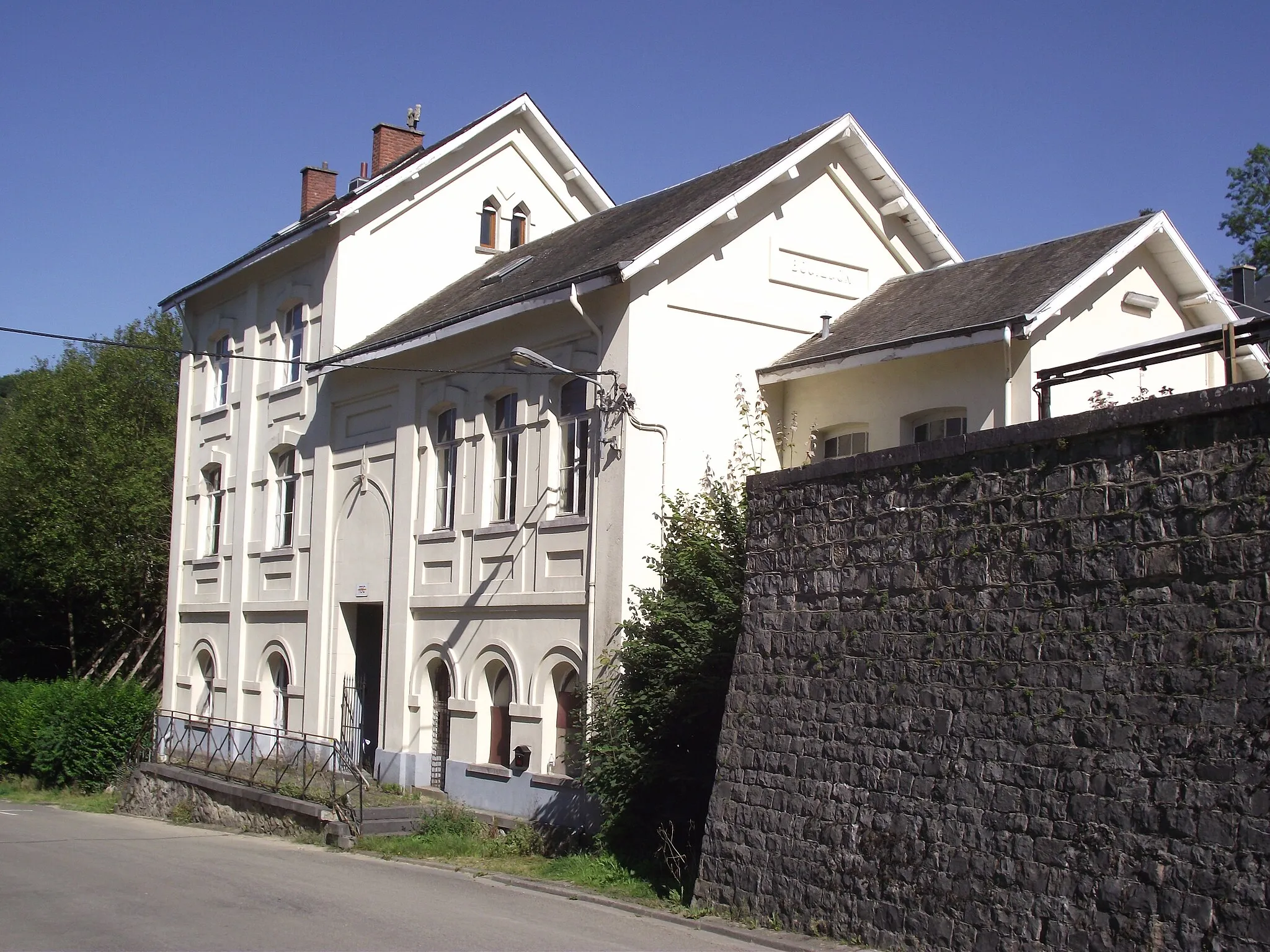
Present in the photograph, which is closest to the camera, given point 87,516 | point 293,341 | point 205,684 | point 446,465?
point 446,465

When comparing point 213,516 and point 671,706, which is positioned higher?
point 213,516

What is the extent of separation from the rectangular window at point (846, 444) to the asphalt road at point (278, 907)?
22.5 ft

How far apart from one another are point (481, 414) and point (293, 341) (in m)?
7.09

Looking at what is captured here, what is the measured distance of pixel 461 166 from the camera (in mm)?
23828

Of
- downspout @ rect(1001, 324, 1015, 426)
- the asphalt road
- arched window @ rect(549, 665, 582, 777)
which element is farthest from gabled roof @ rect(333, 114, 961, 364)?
the asphalt road

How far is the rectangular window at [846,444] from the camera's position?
1698 centimetres

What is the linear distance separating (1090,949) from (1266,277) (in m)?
29.4

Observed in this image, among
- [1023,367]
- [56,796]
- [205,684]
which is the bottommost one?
[56,796]

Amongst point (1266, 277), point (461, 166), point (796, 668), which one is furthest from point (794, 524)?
point (1266, 277)

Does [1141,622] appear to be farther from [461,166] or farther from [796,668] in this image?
[461,166]

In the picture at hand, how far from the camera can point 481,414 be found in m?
19.2

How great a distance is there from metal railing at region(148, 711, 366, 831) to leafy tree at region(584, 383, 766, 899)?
181 inches

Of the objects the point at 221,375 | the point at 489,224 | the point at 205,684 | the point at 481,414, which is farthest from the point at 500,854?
the point at 221,375

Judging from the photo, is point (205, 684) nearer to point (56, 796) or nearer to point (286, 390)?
point (56, 796)
